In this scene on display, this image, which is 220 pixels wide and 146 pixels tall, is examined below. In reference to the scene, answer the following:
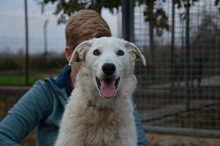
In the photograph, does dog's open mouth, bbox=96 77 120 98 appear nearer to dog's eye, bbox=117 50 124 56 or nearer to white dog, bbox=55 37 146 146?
white dog, bbox=55 37 146 146

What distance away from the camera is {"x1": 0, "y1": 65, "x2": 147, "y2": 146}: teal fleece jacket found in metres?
2.49

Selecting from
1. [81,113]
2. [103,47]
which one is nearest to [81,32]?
[103,47]

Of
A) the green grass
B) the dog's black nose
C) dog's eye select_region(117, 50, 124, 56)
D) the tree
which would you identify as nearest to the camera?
the dog's black nose

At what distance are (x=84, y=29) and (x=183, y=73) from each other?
4197 mm

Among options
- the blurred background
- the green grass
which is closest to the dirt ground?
the blurred background

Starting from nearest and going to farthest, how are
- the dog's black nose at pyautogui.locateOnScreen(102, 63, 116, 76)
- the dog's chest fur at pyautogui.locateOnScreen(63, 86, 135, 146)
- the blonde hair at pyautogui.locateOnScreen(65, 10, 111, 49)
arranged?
the dog's black nose at pyautogui.locateOnScreen(102, 63, 116, 76), the dog's chest fur at pyautogui.locateOnScreen(63, 86, 135, 146), the blonde hair at pyautogui.locateOnScreen(65, 10, 111, 49)

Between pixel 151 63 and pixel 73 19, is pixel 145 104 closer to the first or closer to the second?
pixel 151 63

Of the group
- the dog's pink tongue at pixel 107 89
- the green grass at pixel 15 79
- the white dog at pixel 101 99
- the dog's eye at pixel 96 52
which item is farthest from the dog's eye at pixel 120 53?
the green grass at pixel 15 79

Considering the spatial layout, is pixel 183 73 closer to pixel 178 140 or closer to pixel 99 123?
pixel 178 140

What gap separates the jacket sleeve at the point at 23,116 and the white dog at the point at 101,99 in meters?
0.16

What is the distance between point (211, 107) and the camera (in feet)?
21.9

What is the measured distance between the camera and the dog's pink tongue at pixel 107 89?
7.75ft

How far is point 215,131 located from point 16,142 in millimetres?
4131

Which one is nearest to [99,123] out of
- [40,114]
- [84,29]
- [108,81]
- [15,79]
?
[108,81]
